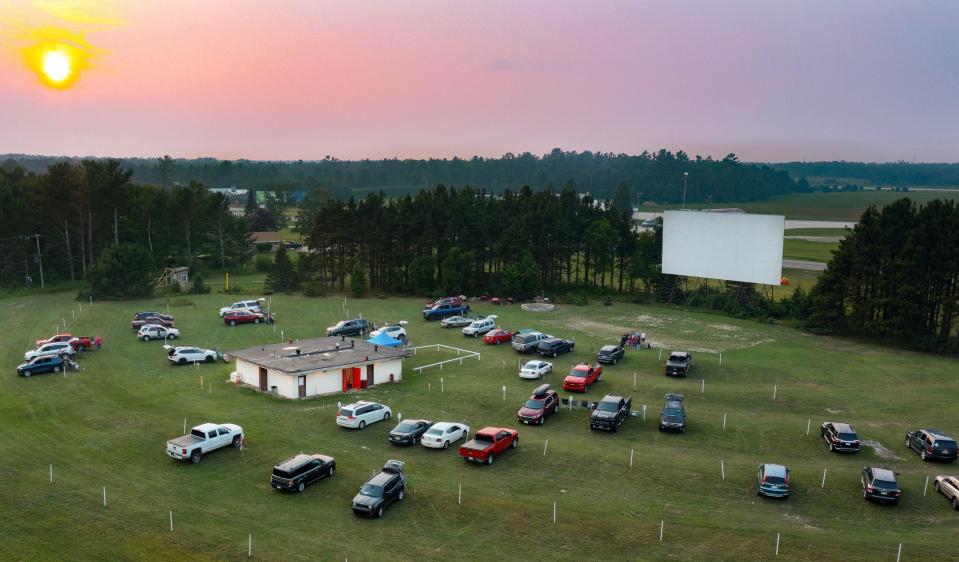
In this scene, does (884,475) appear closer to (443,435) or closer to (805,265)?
(443,435)

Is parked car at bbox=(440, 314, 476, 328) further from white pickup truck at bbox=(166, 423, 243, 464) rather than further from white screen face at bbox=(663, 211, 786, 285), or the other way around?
white pickup truck at bbox=(166, 423, 243, 464)

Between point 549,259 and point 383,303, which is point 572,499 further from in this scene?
point 549,259

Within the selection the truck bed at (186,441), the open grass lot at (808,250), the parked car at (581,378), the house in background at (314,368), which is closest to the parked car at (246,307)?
the house in background at (314,368)

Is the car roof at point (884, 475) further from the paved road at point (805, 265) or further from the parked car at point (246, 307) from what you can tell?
the paved road at point (805, 265)

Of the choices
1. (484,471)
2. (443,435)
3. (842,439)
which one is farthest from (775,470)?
(443,435)

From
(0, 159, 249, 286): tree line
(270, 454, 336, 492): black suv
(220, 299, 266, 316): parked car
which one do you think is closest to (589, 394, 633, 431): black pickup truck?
(270, 454, 336, 492): black suv
